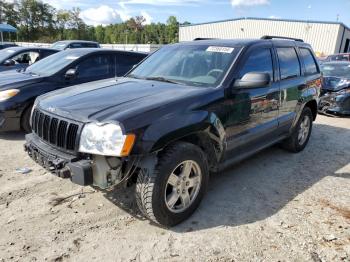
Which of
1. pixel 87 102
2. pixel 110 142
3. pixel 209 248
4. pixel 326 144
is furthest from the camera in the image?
pixel 326 144

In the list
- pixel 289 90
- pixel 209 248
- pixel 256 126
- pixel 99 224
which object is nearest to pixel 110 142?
pixel 99 224

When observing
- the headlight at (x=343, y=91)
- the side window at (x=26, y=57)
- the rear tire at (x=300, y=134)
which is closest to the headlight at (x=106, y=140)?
the rear tire at (x=300, y=134)

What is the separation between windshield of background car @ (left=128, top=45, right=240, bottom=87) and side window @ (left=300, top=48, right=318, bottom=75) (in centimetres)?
205

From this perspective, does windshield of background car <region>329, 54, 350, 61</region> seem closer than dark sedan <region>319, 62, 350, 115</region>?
No

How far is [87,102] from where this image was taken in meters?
3.31

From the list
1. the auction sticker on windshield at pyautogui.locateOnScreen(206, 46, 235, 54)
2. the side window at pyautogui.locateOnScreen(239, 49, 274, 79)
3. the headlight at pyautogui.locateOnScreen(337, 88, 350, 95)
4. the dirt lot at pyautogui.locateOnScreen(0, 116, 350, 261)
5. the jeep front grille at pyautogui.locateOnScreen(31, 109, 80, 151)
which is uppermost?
the auction sticker on windshield at pyautogui.locateOnScreen(206, 46, 235, 54)

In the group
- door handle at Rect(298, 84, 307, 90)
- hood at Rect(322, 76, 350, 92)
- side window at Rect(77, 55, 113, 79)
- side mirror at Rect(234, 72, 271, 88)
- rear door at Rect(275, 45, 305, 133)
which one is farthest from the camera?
hood at Rect(322, 76, 350, 92)

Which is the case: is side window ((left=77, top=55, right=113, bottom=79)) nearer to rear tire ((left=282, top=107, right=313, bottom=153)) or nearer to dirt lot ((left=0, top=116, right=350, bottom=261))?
dirt lot ((left=0, top=116, right=350, bottom=261))

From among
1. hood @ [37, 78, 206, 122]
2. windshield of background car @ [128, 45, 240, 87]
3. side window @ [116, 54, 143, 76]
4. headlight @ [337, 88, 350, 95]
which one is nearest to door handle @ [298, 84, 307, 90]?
windshield of background car @ [128, 45, 240, 87]

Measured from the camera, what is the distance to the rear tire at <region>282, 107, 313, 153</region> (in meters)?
5.45

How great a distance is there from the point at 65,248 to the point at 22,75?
4676mm

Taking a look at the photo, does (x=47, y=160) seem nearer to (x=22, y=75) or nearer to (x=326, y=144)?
(x=22, y=75)

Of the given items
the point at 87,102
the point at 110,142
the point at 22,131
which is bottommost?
the point at 22,131

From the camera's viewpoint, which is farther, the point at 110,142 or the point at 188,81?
the point at 188,81
